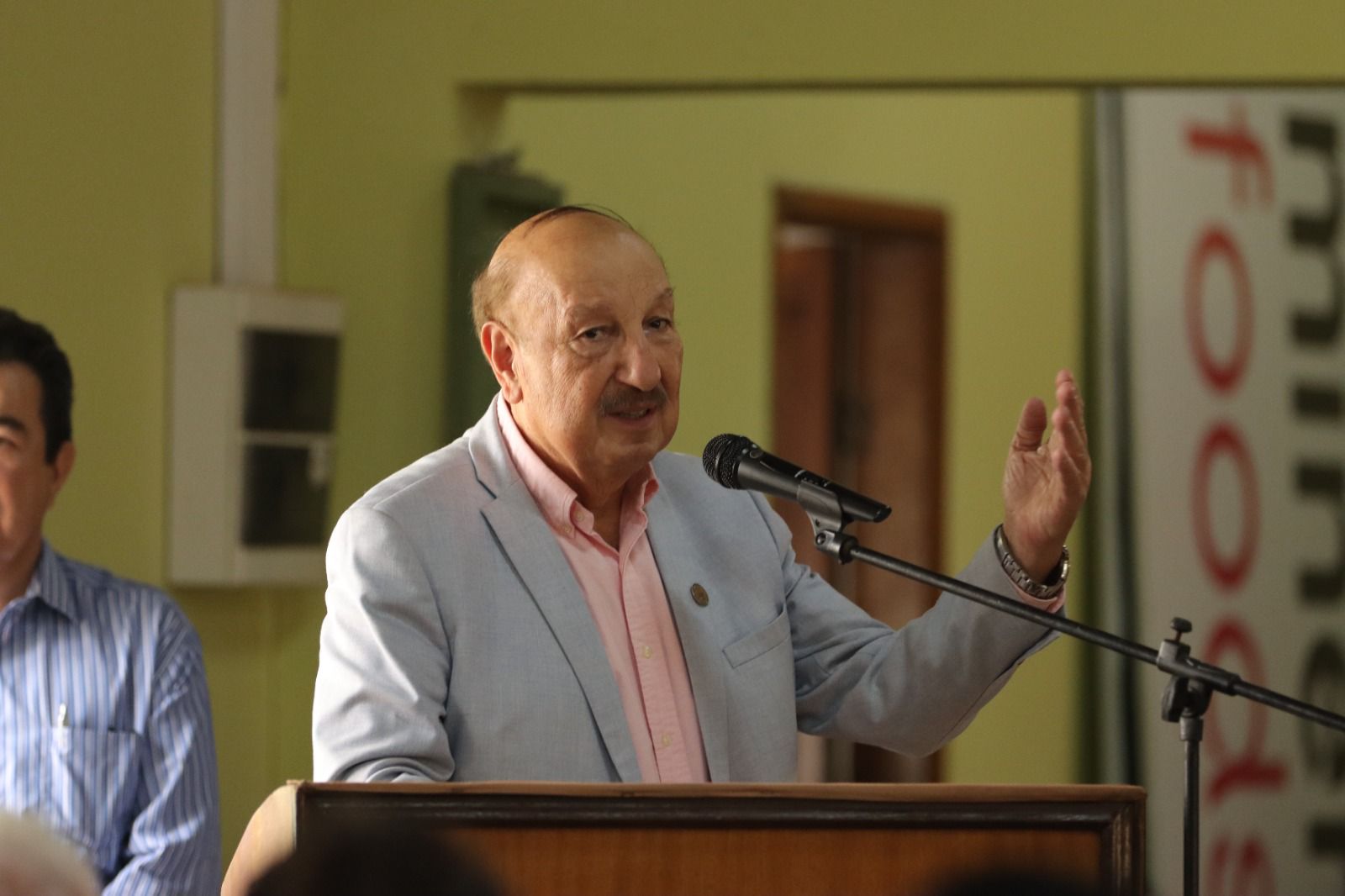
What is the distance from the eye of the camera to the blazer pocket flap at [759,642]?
2363 millimetres

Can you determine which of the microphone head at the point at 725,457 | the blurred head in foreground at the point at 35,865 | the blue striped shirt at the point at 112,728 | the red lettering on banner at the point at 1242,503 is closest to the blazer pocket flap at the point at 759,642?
the microphone head at the point at 725,457

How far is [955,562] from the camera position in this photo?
6.02 metres

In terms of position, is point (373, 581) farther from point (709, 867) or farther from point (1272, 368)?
point (1272, 368)

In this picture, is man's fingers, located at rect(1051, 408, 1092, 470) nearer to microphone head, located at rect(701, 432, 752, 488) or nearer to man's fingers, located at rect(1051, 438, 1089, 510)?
man's fingers, located at rect(1051, 438, 1089, 510)

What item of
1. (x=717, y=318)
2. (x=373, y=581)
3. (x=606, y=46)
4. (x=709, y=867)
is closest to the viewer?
(x=709, y=867)

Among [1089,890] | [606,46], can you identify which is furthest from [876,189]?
[1089,890]

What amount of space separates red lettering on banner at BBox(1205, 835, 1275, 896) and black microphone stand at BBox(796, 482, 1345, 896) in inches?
161

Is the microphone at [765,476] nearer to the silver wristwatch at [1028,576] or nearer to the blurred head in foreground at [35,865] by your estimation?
the silver wristwatch at [1028,576]

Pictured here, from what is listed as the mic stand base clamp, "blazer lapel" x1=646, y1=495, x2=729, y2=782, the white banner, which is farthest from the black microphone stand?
the white banner

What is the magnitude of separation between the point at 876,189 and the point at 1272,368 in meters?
1.34

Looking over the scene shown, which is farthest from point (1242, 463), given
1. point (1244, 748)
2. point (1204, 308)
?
point (1244, 748)

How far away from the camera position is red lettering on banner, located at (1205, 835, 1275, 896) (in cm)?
581

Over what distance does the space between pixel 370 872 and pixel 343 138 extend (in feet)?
11.0

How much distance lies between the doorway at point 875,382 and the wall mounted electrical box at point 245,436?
2.08m
